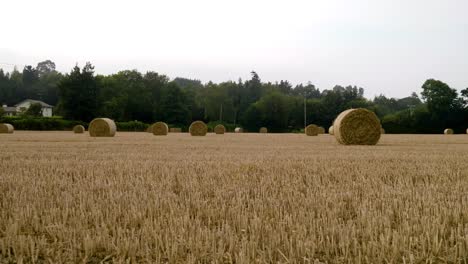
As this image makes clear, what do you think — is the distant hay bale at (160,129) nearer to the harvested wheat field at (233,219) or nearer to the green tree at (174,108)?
the harvested wheat field at (233,219)

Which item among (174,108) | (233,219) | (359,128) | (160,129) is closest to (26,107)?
(174,108)

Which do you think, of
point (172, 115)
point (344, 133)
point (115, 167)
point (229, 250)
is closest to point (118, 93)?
point (172, 115)

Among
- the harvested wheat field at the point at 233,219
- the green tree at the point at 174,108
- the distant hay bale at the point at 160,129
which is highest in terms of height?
the green tree at the point at 174,108

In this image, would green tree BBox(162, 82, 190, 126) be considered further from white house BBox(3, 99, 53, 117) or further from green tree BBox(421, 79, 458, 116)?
white house BBox(3, 99, 53, 117)

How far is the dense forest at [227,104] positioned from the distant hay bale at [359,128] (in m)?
49.7

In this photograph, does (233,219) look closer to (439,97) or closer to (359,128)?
(359,128)

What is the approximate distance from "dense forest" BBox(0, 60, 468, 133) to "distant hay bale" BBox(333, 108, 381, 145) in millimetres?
49671

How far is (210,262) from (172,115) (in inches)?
2826

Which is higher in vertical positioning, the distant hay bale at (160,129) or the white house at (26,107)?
the white house at (26,107)

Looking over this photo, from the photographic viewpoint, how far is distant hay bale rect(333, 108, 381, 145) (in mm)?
16406

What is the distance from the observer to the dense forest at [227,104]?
62844 mm

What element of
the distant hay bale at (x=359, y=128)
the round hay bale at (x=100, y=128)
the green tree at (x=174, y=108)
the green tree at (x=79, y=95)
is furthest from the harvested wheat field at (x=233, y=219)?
the green tree at (x=174, y=108)

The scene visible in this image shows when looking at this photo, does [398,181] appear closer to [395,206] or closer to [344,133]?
[395,206]

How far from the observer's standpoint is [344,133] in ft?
54.0
